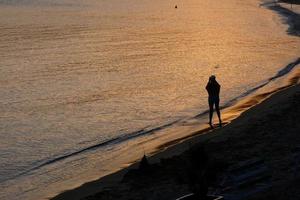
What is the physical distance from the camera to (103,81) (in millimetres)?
37750

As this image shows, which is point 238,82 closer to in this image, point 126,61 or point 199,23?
point 126,61

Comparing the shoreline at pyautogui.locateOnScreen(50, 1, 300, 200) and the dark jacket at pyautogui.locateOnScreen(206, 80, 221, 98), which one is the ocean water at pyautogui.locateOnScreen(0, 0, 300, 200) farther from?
the dark jacket at pyautogui.locateOnScreen(206, 80, 221, 98)

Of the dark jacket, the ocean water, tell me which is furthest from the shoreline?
the dark jacket

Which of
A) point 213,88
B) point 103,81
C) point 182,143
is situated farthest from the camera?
point 103,81

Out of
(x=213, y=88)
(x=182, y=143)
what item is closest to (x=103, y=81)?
(x=213, y=88)

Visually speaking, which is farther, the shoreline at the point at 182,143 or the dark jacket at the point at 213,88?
the dark jacket at the point at 213,88

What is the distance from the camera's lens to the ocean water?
69.0 feet

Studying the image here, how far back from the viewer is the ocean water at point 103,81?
21.0 m

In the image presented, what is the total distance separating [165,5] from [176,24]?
39.8 meters

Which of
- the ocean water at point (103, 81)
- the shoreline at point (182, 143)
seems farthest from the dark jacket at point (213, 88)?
the ocean water at point (103, 81)

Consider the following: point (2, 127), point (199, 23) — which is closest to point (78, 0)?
point (199, 23)

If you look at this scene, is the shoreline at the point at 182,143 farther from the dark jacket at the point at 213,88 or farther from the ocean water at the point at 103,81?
the dark jacket at the point at 213,88

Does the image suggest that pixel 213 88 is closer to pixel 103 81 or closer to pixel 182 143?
pixel 182 143

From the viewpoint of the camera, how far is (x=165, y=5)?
120250mm
